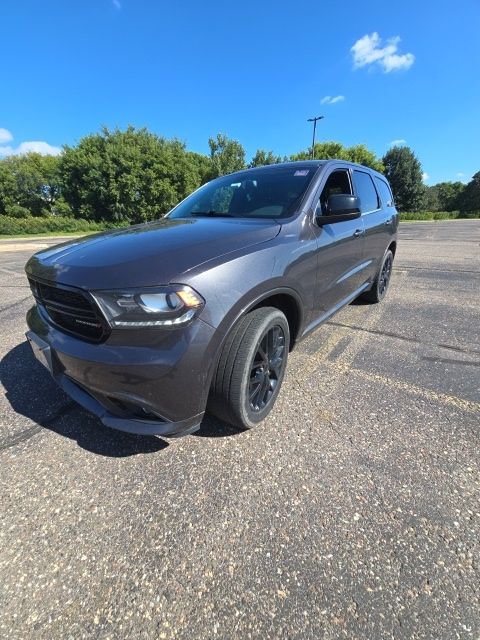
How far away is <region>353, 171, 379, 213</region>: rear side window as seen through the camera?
11.9 feet

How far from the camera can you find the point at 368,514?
1.65 metres

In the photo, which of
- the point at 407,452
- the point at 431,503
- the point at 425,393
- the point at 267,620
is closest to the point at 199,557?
the point at 267,620

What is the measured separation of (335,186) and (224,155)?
39.9 meters

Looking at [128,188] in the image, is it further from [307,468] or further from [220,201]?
[307,468]

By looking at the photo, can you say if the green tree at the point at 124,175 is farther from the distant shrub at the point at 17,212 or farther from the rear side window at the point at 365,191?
the rear side window at the point at 365,191

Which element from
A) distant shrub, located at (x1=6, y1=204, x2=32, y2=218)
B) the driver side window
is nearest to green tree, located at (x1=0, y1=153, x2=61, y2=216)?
distant shrub, located at (x1=6, y1=204, x2=32, y2=218)

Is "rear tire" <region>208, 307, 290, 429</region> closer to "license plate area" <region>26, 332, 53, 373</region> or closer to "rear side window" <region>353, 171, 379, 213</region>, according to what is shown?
"license plate area" <region>26, 332, 53, 373</region>

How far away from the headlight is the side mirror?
4.92 feet

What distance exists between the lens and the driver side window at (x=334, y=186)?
2.75 metres

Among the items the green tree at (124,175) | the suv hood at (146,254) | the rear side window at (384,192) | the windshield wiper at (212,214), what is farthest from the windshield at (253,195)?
the green tree at (124,175)

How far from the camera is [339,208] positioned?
253 cm

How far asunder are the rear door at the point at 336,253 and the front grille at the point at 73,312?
170 cm

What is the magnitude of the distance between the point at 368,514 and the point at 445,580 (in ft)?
1.21

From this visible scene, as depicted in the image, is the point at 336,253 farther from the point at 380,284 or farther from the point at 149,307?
the point at 380,284
